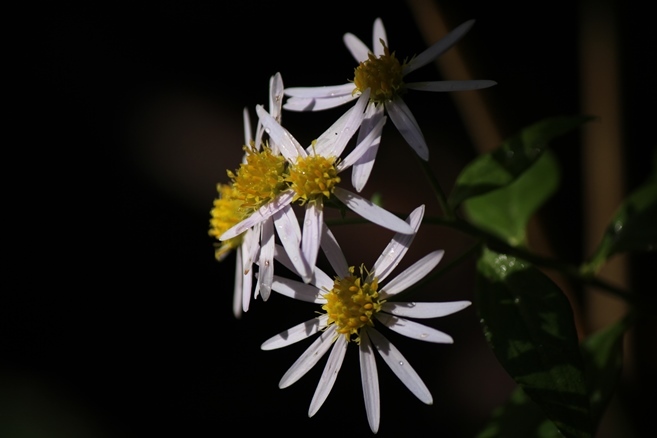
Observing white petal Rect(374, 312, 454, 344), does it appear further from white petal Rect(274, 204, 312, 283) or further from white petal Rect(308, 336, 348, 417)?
white petal Rect(274, 204, 312, 283)

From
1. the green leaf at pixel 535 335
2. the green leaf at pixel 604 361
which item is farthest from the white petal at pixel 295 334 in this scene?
the green leaf at pixel 604 361

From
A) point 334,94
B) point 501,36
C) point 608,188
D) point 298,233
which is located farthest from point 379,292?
point 501,36

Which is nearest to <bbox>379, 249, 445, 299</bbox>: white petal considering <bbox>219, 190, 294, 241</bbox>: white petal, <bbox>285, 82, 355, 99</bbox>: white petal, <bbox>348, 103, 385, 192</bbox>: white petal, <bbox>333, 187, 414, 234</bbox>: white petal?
<bbox>333, 187, 414, 234</bbox>: white petal

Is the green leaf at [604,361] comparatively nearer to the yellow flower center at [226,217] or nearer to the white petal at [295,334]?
the white petal at [295,334]

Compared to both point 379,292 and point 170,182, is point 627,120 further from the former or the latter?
point 170,182

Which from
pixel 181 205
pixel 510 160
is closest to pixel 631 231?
pixel 510 160

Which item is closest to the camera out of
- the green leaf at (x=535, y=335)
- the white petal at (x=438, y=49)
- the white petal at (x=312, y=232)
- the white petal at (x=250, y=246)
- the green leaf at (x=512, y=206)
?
the green leaf at (x=535, y=335)
